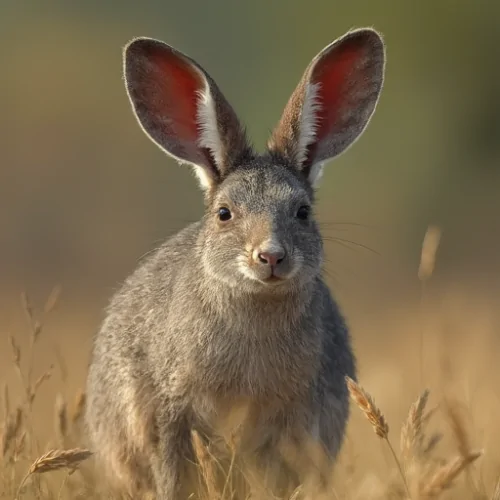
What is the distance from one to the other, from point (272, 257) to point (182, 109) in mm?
1514

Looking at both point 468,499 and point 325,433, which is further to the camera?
point 325,433

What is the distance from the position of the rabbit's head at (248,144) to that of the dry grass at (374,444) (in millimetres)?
764

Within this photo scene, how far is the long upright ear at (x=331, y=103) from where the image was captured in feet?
25.0

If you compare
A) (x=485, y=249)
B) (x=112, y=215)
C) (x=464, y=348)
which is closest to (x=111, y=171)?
(x=112, y=215)

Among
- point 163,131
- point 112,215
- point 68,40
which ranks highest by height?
point 163,131

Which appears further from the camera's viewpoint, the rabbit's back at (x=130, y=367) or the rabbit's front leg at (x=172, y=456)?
the rabbit's back at (x=130, y=367)

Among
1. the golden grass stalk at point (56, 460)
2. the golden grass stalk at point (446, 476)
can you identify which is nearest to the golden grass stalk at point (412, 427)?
the golden grass stalk at point (446, 476)

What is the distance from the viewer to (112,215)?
2344 centimetres

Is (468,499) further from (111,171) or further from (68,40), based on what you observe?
(68,40)

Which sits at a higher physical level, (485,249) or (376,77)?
(376,77)

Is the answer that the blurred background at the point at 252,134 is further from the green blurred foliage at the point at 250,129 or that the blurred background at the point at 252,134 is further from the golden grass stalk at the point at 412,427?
the golden grass stalk at the point at 412,427

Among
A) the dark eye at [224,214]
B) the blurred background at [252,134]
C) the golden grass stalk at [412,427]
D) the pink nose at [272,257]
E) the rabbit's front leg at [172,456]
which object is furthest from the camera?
the blurred background at [252,134]

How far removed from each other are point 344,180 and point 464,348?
1519cm

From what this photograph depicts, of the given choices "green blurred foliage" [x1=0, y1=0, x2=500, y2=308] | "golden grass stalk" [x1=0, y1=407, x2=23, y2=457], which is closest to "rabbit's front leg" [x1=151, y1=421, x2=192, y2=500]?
"golden grass stalk" [x1=0, y1=407, x2=23, y2=457]
